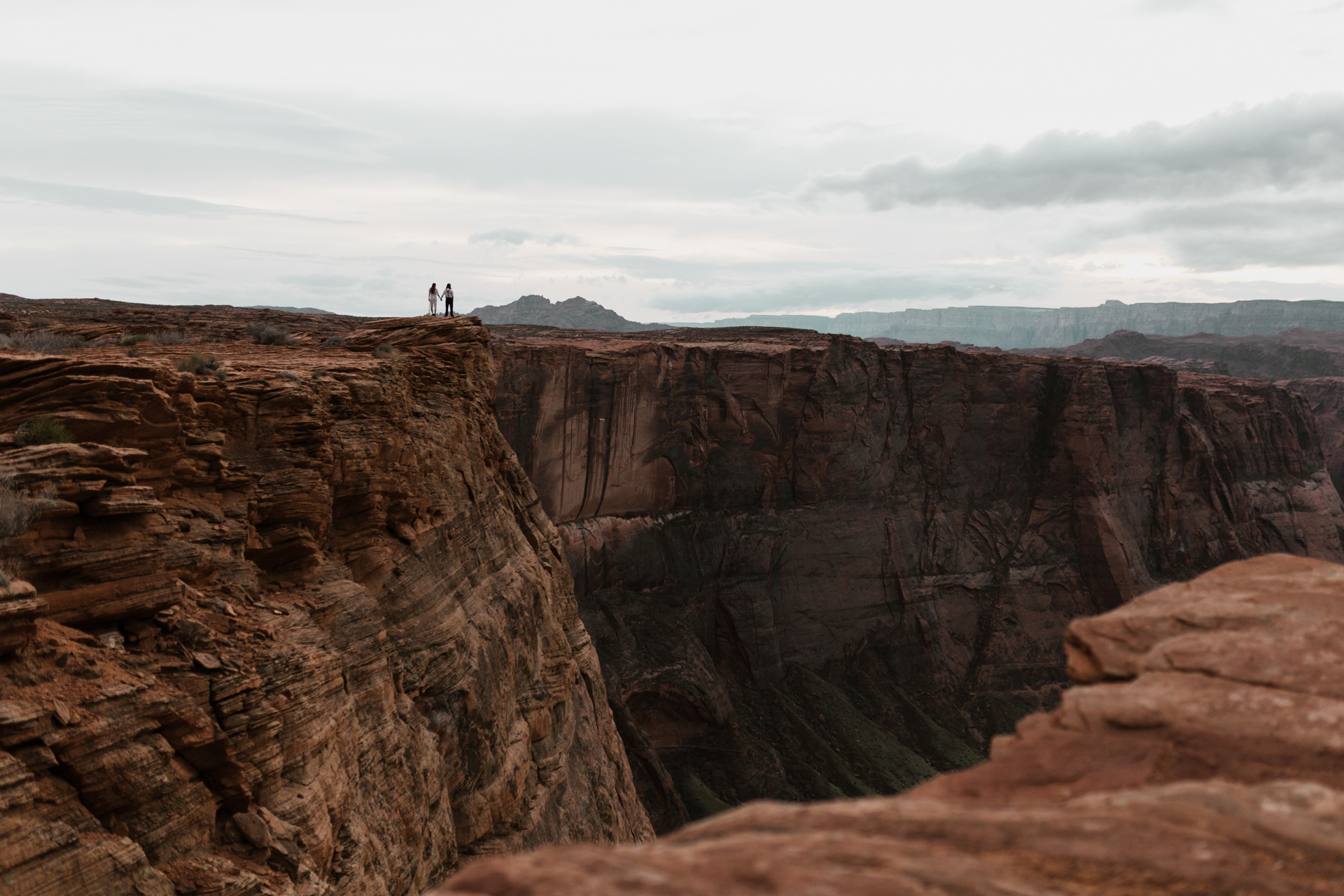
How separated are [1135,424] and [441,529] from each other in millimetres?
61112

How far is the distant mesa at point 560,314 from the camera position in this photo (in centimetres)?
17950

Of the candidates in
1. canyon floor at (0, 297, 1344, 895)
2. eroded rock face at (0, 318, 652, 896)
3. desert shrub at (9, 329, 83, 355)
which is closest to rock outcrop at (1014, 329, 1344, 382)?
canyon floor at (0, 297, 1344, 895)

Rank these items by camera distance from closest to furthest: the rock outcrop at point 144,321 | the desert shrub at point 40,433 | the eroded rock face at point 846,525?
the desert shrub at point 40,433
the rock outcrop at point 144,321
the eroded rock face at point 846,525

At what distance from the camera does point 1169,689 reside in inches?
186

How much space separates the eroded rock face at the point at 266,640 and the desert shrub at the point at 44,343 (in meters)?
0.70

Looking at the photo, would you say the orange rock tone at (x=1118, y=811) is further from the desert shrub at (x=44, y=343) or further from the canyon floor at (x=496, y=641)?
the desert shrub at (x=44, y=343)

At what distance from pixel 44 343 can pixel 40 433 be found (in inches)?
248

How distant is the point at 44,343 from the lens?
1427 cm

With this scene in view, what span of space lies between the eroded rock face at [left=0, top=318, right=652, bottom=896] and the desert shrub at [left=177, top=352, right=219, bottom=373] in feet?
0.92

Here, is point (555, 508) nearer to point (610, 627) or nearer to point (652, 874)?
point (610, 627)

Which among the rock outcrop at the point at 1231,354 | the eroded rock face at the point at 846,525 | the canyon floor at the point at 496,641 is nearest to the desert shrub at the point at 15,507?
the canyon floor at the point at 496,641

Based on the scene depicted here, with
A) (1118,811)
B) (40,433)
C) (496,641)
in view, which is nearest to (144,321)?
(496,641)

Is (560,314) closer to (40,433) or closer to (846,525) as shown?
(846,525)

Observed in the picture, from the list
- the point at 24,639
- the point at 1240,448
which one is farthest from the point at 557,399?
the point at 1240,448
